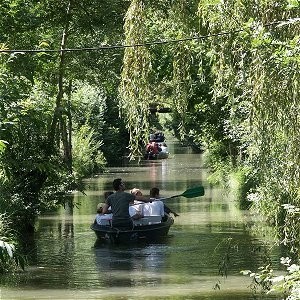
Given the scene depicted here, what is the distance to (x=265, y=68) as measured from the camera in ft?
23.3

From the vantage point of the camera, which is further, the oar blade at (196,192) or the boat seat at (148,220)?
the oar blade at (196,192)

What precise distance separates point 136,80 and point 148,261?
11.8 metres

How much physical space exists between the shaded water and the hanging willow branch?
9.71ft

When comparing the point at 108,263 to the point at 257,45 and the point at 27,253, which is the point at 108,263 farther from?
the point at 257,45

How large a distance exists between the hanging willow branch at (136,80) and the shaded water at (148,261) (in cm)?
296

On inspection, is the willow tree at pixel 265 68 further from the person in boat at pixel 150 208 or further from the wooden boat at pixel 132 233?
the person in boat at pixel 150 208

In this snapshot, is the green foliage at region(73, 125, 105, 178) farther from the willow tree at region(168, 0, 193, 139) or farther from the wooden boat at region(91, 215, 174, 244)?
the willow tree at region(168, 0, 193, 139)

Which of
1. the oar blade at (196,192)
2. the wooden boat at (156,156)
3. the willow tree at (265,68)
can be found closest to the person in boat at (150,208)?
the oar blade at (196,192)

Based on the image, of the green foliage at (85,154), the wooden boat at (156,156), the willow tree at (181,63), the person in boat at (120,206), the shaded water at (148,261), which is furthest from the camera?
the wooden boat at (156,156)

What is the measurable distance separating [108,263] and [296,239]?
11188 mm

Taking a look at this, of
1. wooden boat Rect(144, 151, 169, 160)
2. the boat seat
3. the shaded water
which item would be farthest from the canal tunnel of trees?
wooden boat Rect(144, 151, 169, 160)

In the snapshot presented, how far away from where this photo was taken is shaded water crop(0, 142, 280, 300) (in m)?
14.8

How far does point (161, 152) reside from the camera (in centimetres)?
6938

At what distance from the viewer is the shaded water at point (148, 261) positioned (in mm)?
14812
